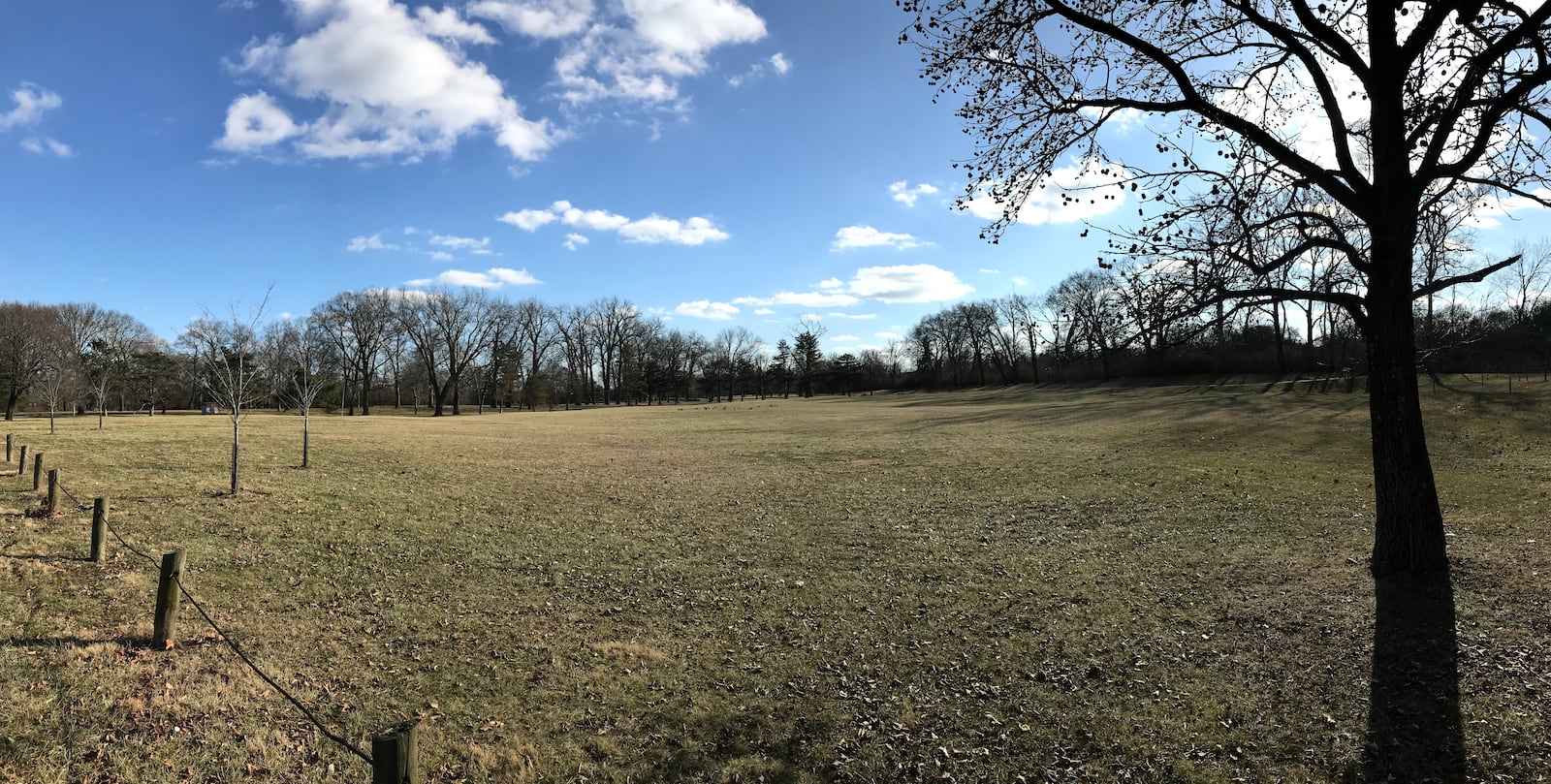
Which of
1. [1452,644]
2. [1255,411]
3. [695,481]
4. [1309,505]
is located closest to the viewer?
[1452,644]

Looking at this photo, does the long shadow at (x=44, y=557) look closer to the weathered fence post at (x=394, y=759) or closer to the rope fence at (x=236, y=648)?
the rope fence at (x=236, y=648)

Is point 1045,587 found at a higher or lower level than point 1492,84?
lower

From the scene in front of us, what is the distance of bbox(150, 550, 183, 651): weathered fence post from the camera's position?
6871 mm

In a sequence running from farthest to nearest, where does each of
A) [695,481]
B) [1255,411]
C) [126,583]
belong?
[1255,411] < [695,481] < [126,583]

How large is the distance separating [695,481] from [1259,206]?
1566cm

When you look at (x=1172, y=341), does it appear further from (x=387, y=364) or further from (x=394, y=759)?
(x=387, y=364)

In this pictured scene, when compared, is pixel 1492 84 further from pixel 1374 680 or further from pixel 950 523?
pixel 950 523

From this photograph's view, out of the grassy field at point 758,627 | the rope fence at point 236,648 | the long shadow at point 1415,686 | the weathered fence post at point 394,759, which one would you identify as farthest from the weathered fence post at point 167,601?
the long shadow at point 1415,686

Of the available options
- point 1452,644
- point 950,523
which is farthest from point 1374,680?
point 950,523

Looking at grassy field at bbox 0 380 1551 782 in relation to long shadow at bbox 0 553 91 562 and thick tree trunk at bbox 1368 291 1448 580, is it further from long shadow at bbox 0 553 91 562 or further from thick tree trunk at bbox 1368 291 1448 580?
thick tree trunk at bbox 1368 291 1448 580

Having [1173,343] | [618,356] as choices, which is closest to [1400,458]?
[1173,343]

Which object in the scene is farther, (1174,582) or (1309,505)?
(1309,505)

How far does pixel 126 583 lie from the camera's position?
8.73 m

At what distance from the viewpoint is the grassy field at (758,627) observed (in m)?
5.51
